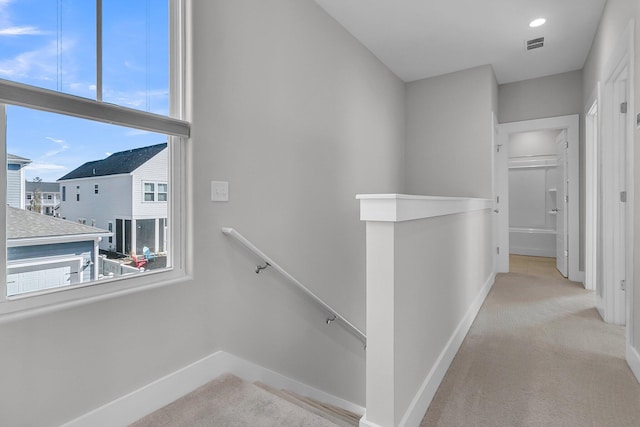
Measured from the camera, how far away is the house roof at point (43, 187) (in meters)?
1.31

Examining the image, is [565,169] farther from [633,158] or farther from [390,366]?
[390,366]

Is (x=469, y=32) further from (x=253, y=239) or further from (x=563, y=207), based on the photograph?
(x=253, y=239)

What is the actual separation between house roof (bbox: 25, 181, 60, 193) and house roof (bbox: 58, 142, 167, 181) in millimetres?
38

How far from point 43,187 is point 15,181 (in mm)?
98

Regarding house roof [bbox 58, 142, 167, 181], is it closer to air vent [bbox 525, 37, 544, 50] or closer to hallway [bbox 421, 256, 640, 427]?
hallway [bbox 421, 256, 640, 427]

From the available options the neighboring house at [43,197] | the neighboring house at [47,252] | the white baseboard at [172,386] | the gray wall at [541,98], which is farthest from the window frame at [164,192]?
the gray wall at [541,98]

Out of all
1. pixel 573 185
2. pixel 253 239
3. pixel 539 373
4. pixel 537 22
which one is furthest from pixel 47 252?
pixel 573 185

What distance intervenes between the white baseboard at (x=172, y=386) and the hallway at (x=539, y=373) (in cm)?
99

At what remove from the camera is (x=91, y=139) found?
1478 mm

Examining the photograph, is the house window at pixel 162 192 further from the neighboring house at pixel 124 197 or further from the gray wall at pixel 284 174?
the gray wall at pixel 284 174

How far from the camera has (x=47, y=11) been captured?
135 cm

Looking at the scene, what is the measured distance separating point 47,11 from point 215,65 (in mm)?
733

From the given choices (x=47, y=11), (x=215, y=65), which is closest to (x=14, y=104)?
(x=47, y=11)

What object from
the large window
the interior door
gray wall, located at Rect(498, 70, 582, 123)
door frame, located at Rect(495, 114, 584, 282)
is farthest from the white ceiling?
the large window
